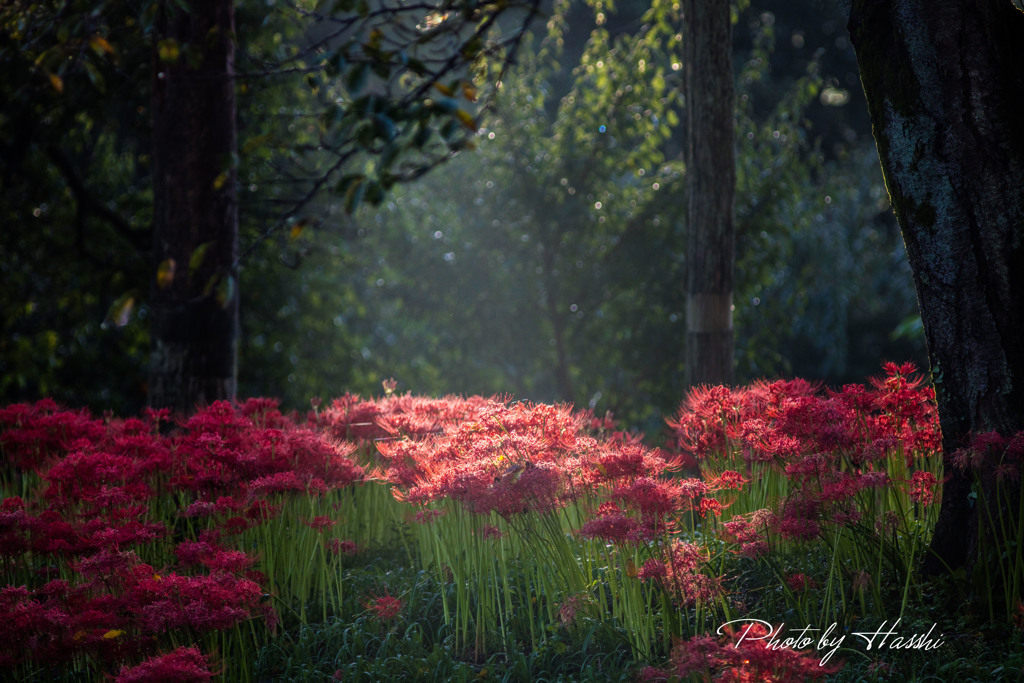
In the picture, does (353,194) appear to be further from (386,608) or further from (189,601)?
(386,608)

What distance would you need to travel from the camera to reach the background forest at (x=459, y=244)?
8195mm

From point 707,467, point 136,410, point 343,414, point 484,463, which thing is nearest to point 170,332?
point 343,414

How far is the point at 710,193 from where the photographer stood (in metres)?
Answer: 5.59

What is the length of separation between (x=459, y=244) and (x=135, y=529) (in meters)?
7.34

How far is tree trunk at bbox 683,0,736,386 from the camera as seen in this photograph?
18.1ft

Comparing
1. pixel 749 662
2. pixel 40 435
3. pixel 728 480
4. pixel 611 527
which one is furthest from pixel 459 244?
pixel 749 662

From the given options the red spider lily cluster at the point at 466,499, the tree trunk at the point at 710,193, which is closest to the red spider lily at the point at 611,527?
the red spider lily cluster at the point at 466,499

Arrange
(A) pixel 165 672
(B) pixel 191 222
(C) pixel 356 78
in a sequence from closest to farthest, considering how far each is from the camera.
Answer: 1. (C) pixel 356 78
2. (A) pixel 165 672
3. (B) pixel 191 222

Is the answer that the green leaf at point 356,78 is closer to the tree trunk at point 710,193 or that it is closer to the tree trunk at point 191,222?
the tree trunk at point 191,222

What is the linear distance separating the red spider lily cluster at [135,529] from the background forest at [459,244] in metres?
3.19

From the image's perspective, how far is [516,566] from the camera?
3.89m

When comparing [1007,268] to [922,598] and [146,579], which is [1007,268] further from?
[146,579]

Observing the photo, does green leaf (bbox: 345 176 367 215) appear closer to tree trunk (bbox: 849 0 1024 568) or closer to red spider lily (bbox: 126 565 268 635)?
red spider lily (bbox: 126 565 268 635)

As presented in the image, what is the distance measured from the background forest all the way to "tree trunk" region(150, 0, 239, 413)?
50.2 inches
